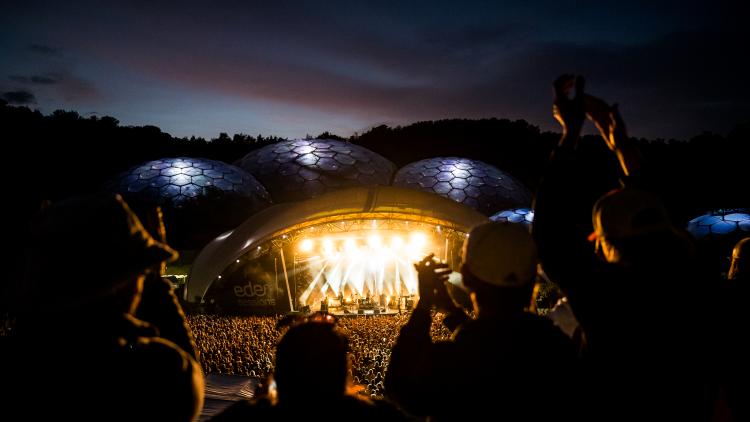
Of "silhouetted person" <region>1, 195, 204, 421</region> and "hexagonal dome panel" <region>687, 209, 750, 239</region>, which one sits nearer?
"silhouetted person" <region>1, 195, 204, 421</region>

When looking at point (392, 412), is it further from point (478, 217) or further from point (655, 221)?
point (478, 217)

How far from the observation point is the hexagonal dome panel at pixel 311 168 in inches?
638

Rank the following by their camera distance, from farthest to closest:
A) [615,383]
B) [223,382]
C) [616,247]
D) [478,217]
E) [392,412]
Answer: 1. [478,217]
2. [223,382]
3. [616,247]
4. [615,383]
5. [392,412]

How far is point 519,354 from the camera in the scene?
1.58 meters

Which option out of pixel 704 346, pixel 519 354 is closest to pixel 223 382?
pixel 519 354

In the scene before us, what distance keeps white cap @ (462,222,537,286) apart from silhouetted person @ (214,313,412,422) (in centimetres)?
67

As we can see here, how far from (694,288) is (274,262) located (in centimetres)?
1210

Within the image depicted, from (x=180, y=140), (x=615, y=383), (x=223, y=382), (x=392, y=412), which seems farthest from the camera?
(x=180, y=140)

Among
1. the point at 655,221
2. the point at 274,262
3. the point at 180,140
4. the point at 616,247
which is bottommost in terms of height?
the point at 274,262

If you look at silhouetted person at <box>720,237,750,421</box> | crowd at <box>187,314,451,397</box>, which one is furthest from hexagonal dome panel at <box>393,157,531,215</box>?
silhouetted person at <box>720,237,750,421</box>

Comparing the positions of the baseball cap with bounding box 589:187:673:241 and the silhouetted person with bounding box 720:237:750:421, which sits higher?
the baseball cap with bounding box 589:187:673:241

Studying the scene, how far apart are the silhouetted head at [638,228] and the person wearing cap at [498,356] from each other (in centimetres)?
37

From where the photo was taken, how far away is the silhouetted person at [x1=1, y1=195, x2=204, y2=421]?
1.48 m

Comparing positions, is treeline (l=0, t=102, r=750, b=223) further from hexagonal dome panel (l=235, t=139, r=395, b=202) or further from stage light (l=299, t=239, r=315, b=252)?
stage light (l=299, t=239, r=315, b=252)
